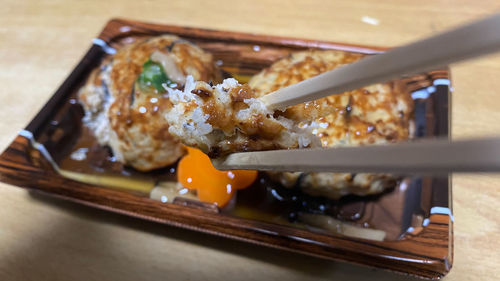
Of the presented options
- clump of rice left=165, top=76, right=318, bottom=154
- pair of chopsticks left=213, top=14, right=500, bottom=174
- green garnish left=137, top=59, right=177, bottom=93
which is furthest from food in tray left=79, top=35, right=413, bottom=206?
pair of chopsticks left=213, top=14, right=500, bottom=174

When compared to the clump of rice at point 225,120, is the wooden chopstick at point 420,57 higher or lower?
higher

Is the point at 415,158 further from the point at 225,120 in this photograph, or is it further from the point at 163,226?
the point at 163,226

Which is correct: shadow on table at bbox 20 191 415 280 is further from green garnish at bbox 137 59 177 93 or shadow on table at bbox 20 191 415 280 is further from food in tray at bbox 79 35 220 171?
green garnish at bbox 137 59 177 93

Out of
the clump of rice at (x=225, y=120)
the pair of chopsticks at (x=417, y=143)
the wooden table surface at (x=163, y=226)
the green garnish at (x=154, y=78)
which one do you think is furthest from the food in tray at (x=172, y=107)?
the pair of chopsticks at (x=417, y=143)

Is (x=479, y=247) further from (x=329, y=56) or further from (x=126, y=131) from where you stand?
(x=126, y=131)

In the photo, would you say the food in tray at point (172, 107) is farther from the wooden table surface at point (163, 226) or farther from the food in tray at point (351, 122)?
the wooden table surface at point (163, 226)

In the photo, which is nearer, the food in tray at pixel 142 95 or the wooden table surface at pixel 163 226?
the wooden table surface at pixel 163 226

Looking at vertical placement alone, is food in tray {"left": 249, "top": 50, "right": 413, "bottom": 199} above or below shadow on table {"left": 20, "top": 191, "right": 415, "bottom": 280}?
above

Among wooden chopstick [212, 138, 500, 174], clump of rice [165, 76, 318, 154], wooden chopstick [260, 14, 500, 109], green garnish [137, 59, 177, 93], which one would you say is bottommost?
wooden chopstick [212, 138, 500, 174]
